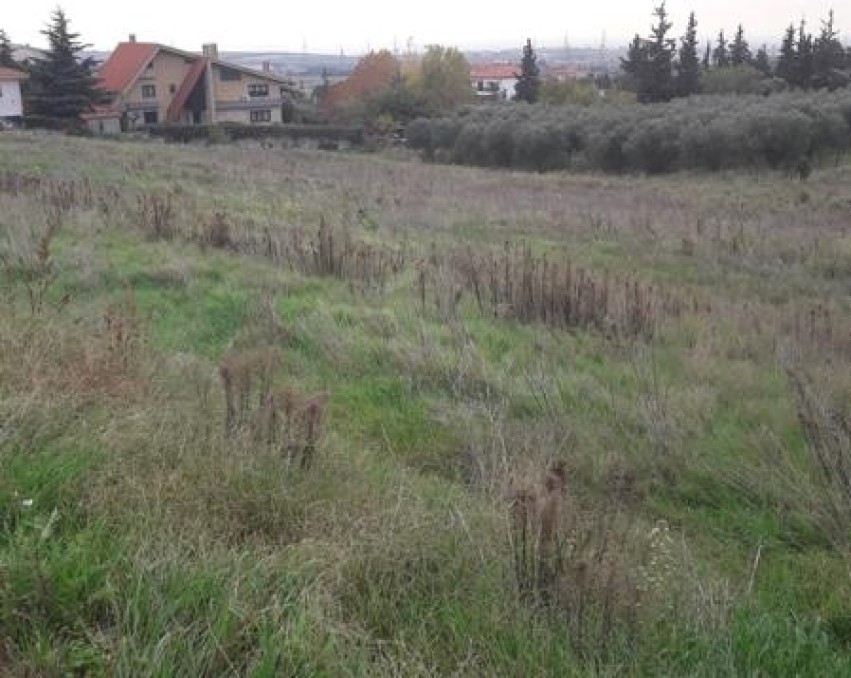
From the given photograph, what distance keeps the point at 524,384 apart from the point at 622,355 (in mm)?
1338

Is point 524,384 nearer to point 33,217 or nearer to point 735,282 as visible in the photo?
point 735,282

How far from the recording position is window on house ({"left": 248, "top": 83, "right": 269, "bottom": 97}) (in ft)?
195

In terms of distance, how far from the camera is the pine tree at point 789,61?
166 feet

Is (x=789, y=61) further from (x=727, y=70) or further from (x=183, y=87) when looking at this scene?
(x=183, y=87)

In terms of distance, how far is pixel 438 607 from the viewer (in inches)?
113

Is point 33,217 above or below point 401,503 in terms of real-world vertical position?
above

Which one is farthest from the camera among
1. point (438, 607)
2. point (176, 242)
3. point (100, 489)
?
point (176, 242)

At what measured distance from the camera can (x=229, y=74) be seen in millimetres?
58625

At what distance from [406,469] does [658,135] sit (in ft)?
105

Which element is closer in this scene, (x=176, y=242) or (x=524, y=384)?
(x=524, y=384)

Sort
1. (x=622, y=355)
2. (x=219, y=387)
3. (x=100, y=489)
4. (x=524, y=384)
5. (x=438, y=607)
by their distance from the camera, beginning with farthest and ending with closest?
(x=622, y=355) → (x=524, y=384) → (x=219, y=387) → (x=100, y=489) → (x=438, y=607)

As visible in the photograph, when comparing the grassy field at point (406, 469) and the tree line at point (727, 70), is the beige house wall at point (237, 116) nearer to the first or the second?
the tree line at point (727, 70)

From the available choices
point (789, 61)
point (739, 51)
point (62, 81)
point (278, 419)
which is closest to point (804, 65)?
point (789, 61)

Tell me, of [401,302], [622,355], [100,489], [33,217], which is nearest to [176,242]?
[33,217]
